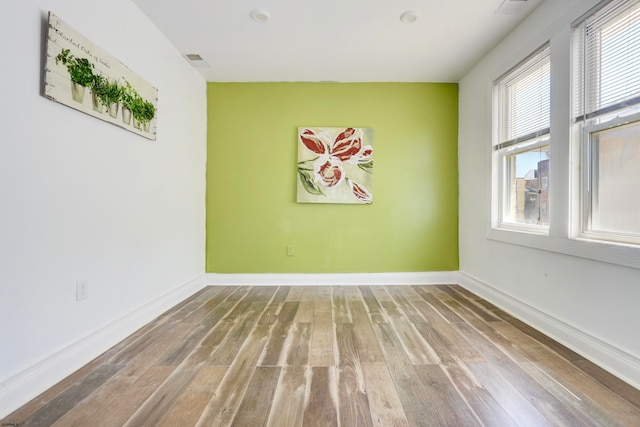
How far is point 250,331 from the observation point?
2277 mm

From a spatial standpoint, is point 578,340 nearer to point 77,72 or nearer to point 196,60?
point 77,72

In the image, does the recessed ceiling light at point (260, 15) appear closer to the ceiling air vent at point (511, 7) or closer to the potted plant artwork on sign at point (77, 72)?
the potted plant artwork on sign at point (77, 72)

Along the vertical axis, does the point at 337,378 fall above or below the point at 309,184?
below

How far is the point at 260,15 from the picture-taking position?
7.86 ft

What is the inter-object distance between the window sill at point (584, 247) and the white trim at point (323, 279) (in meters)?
1.24

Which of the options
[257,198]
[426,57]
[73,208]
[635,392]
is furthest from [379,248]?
[73,208]

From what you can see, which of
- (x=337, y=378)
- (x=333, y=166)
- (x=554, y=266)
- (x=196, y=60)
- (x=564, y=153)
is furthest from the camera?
(x=333, y=166)

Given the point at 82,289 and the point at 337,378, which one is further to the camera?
the point at 82,289

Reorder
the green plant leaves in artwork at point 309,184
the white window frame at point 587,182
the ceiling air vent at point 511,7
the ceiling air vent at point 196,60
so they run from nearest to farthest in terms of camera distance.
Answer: the white window frame at point 587,182, the ceiling air vent at point 511,7, the ceiling air vent at point 196,60, the green plant leaves in artwork at point 309,184

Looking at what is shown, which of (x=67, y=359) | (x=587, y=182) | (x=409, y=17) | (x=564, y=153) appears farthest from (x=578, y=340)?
(x=67, y=359)

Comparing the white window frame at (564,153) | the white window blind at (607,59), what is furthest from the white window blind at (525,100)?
the white window blind at (607,59)

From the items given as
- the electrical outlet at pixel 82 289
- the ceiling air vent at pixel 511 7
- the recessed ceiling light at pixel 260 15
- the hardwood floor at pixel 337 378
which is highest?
the ceiling air vent at pixel 511 7

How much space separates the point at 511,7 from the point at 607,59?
0.86 meters

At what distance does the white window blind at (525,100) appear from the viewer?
92.5 inches
